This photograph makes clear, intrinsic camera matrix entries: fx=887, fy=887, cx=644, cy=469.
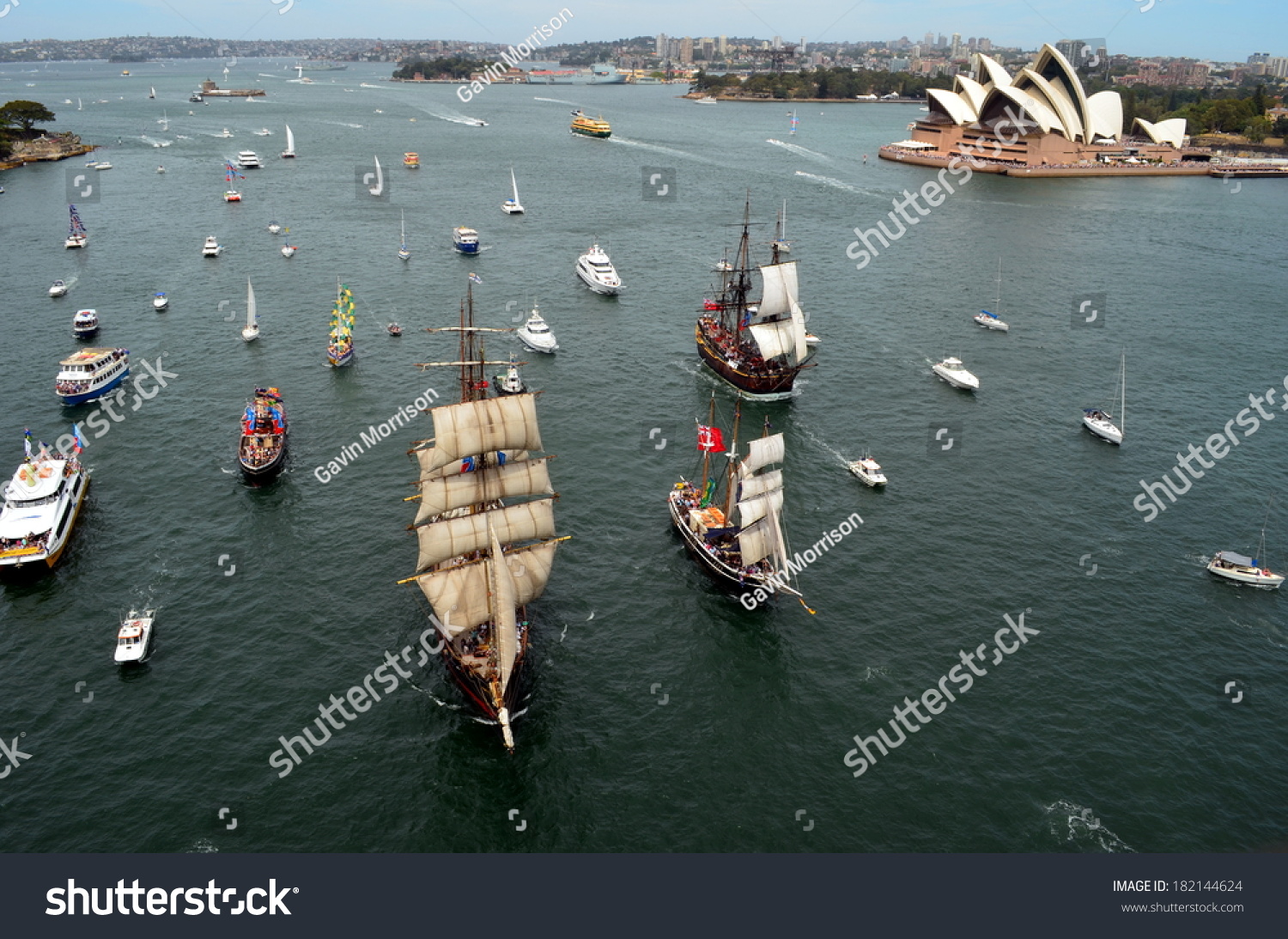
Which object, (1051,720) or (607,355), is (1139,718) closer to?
(1051,720)

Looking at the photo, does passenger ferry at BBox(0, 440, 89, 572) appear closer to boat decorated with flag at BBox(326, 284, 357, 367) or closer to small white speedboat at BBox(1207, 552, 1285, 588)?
boat decorated with flag at BBox(326, 284, 357, 367)

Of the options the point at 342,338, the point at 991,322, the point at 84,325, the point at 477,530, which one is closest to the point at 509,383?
the point at 342,338

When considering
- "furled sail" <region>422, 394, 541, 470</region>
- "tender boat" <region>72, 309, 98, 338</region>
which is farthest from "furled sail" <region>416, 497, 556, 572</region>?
"tender boat" <region>72, 309, 98, 338</region>

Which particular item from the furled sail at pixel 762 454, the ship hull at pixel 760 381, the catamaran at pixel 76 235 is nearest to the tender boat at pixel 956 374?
the ship hull at pixel 760 381

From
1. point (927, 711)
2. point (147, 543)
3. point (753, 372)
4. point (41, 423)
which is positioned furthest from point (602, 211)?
point (927, 711)

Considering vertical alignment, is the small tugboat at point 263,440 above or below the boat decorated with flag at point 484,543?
below

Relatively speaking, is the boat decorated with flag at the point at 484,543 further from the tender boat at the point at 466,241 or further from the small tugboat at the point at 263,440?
the tender boat at the point at 466,241
